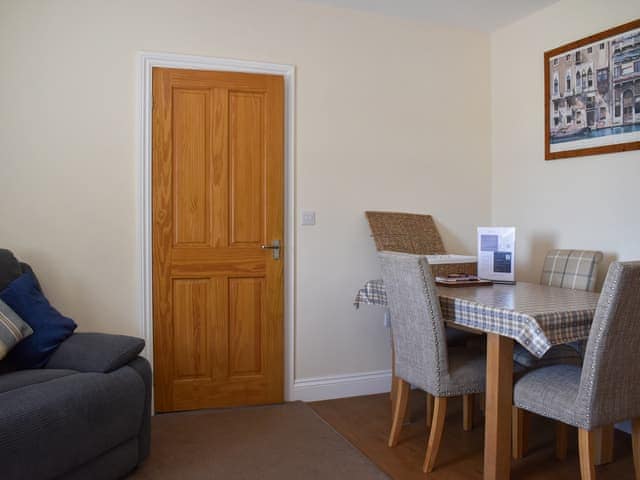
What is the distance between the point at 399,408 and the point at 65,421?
152 centimetres

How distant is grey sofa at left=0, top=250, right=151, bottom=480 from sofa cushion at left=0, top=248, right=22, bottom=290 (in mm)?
14

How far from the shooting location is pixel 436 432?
7.96 feet

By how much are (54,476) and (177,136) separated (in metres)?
1.89

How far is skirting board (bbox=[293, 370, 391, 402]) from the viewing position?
3.44m

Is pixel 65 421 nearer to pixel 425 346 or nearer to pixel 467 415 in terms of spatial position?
pixel 425 346

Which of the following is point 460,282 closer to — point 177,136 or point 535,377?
point 535,377

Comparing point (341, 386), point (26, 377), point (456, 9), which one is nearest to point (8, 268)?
point (26, 377)

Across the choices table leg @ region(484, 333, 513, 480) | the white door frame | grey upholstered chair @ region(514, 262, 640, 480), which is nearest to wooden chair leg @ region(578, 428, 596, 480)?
grey upholstered chair @ region(514, 262, 640, 480)

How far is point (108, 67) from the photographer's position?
305 centimetres

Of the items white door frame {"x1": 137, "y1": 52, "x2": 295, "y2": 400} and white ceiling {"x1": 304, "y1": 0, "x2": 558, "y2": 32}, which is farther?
white ceiling {"x1": 304, "y1": 0, "x2": 558, "y2": 32}

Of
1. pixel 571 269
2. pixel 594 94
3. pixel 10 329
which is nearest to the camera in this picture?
pixel 10 329

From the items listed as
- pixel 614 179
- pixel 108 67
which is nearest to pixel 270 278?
pixel 108 67

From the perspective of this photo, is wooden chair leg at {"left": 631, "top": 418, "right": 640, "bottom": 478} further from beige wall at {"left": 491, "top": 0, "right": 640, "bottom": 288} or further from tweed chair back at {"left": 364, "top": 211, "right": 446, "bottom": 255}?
tweed chair back at {"left": 364, "top": 211, "right": 446, "bottom": 255}

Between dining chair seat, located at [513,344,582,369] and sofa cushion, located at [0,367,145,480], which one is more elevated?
dining chair seat, located at [513,344,582,369]
